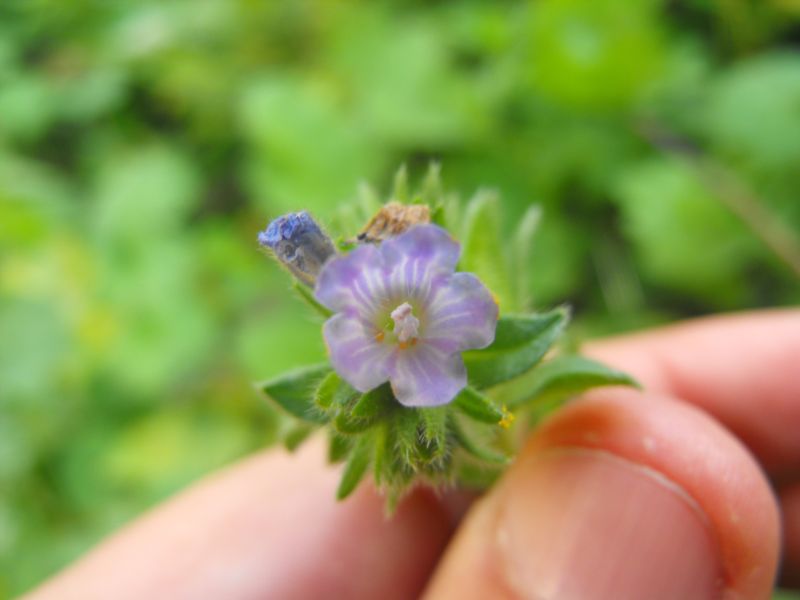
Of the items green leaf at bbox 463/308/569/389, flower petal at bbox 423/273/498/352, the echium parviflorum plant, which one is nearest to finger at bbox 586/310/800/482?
the echium parviflorum plant

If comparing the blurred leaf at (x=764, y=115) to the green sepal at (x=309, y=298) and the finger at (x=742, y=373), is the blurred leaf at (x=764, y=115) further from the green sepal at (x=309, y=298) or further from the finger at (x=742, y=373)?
the green sepal at (x=309, y=298)

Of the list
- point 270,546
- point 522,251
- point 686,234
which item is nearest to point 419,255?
point 522,251

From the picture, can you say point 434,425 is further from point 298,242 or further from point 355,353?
point 298,242

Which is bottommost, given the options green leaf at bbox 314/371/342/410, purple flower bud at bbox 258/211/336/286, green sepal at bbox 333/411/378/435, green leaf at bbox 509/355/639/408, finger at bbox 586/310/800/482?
finger at bbox 586/310/800/482

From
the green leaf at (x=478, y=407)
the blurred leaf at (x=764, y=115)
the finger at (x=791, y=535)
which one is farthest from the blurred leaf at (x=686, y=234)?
the green leaf at (x=478, y=407)

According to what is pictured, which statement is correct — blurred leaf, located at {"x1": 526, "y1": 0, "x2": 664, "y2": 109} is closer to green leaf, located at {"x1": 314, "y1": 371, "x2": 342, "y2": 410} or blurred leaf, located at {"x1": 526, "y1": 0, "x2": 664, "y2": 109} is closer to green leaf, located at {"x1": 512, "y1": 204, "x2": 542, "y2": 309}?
green leaf, located at {"x1": 512, "y1": 204, "x2": 542, "y2": 309}
